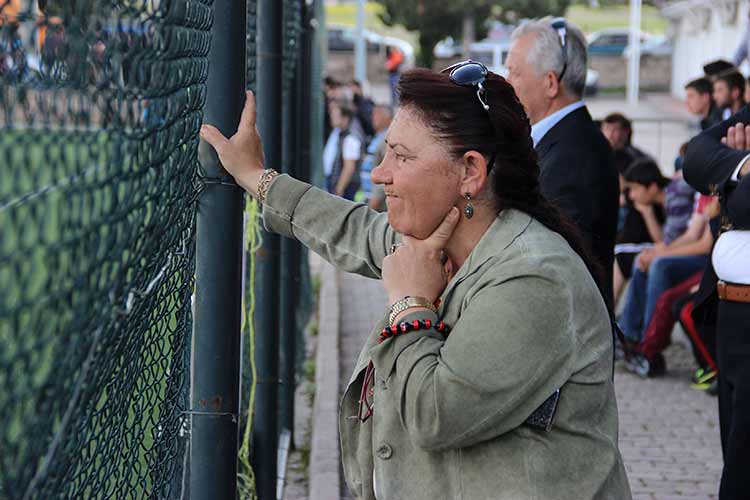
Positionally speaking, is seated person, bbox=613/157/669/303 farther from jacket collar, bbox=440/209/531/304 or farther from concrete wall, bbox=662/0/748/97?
concrete wall, bbox=662/0/748/97

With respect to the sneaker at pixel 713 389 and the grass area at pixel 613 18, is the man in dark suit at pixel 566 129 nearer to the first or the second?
the sneaker at pixel 713 389

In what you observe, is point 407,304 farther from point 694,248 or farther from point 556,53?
point 694,248

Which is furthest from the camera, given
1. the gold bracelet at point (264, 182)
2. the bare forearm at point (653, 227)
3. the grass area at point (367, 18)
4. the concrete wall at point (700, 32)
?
the grass area at point (367, 18)

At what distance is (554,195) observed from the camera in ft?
14.5

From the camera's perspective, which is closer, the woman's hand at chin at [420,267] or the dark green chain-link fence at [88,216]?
the dark green chain-link fence at [88,216]

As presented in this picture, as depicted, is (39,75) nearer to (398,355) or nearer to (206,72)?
(398,355)

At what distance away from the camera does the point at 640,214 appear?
987 cm

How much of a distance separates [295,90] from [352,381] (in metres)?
4.33

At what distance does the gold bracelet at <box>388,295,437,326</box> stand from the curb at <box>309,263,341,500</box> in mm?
3153

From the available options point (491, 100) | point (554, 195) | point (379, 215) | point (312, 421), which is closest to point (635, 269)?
point (312, 421)

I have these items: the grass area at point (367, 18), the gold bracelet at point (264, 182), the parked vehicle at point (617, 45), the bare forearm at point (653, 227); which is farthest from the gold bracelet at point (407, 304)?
the grass area at point (367, 18)

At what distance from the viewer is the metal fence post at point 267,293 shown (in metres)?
4.65

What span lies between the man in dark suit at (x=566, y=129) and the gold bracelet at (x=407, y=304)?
200 cm

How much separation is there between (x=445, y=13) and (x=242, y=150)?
39.5 m
